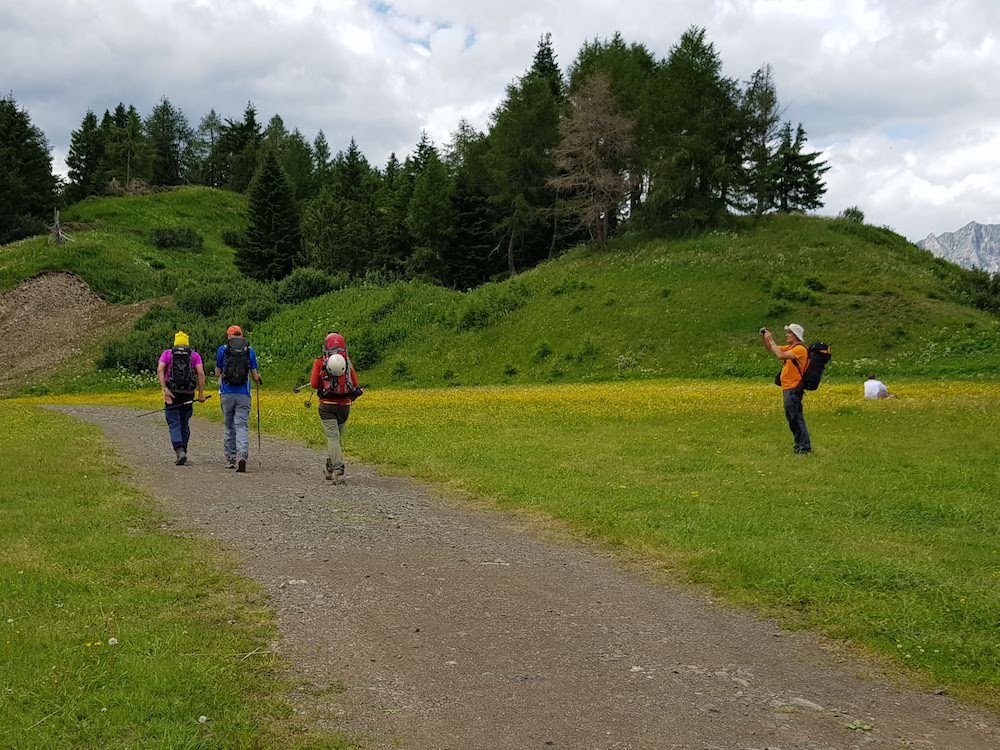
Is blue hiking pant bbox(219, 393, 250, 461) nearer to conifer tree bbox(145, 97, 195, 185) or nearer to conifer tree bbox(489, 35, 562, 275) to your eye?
conifer tree bbox(489, 35, 562, 275)

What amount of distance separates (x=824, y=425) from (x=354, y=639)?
50.0 ft

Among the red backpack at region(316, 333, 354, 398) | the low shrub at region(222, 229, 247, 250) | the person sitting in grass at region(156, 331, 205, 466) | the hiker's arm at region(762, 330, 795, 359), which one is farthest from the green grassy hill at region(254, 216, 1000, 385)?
the low shrub at region(222, 229, 247, 250)

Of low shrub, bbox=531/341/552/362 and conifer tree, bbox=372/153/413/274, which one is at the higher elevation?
conifer tree, bbox=372/153/413/274

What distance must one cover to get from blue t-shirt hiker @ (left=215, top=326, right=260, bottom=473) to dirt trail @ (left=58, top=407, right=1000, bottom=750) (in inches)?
197

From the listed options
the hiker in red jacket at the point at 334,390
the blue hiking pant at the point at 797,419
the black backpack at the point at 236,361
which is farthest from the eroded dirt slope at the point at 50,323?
the blue hiking pant at the point at 797,419

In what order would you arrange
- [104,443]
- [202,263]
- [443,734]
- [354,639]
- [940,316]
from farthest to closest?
[202,263], [940,316], [104,443], [354,639], [443,734]

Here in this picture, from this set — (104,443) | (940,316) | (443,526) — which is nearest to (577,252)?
(940,316)

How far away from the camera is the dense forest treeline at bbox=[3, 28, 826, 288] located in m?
51.8

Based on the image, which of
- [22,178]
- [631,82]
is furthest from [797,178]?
[22,178]

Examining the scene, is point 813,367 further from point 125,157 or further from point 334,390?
point 125,157

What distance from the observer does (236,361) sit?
47.2 feet

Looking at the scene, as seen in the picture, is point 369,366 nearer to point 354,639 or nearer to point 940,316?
point 940,316

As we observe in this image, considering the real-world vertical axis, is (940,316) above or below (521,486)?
above

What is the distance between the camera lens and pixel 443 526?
991 centimetres
